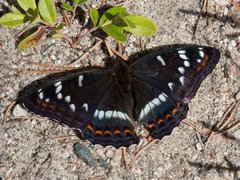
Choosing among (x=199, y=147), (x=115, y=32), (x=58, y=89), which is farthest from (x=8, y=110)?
(x=199, y=147)

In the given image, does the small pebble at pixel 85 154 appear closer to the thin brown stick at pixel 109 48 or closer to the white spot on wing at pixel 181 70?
the thin brown stick at pixel 109 48

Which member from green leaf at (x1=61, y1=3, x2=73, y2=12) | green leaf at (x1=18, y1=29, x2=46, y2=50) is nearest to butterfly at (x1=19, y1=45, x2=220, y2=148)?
green leaf at (x1=18, y1=29, x2=46, y2=50)

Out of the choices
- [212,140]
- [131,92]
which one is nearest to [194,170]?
[212,140]

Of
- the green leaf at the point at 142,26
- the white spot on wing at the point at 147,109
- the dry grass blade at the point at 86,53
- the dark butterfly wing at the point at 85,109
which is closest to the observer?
the dark butterfly wing at the point at 85,109

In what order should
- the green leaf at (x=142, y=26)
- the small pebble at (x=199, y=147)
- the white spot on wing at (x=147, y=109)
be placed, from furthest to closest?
the green leaf at (x=142, y=26), the small pebble at (x=199, y=147), the white spot on wing at (x=147, y=109)

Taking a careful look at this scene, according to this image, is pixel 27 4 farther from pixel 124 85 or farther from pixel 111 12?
pixel 124 85

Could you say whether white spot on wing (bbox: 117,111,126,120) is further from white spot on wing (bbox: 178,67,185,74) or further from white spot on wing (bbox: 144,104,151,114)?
white spot on wing (bbox: 178,67,185,74)

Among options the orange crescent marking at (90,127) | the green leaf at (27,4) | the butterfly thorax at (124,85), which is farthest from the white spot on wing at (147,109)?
the green leaf at (27,4)

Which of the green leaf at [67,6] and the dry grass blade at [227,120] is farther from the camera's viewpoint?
the green leaf at [67,6]
